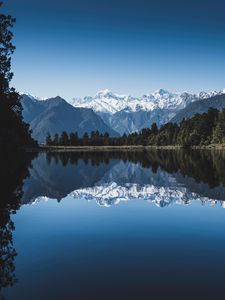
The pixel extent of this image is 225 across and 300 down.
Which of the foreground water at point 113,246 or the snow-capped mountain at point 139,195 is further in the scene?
the snow-capped mountain at point 139,195

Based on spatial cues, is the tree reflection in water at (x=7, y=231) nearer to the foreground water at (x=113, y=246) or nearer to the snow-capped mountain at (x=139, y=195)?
the foreground water at (x=113, y=246)

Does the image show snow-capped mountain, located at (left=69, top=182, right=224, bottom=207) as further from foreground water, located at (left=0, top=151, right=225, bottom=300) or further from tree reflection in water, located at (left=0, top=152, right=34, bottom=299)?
tree reflection in water, located at (left=0, top=152, right=34, bottom=299)

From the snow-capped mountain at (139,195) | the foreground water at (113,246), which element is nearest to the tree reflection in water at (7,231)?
the foreground water at (113,246)

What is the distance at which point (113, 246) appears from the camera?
19.1 metres

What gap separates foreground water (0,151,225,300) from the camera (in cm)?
1335

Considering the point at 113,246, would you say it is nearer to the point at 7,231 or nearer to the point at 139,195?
the point at 7,231

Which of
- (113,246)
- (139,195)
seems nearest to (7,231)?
(113,246)

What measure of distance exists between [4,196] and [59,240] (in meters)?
14.3

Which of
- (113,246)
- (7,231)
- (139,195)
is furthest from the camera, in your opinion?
(139,195)

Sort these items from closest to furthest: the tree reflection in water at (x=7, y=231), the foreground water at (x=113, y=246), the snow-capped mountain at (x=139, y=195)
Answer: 1. the foreground water at (x=113, y=246)
2. the tree reflection in water at (x=7, y=231)
3. the snow-capped mountain at (x=139, y=195)

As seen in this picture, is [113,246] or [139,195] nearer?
[113,246]

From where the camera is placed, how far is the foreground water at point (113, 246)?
43.8 feet

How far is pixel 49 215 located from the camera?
93.2 ft

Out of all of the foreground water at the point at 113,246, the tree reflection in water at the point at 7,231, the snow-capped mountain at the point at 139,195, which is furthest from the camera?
the snow-capped mountain at the point at 139,195
